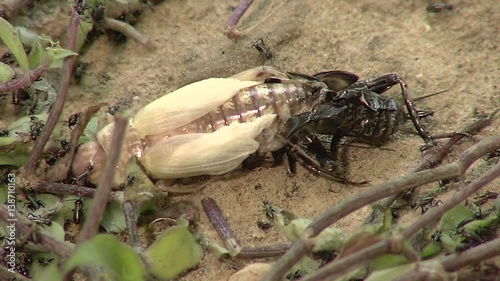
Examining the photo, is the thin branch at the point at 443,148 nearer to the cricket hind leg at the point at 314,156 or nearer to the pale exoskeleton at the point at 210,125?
the cricket hind leg at the point at 314,156

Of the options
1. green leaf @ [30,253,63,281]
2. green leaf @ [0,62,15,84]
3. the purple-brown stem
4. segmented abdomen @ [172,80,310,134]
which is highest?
green leaf @ [0,62,15,84]

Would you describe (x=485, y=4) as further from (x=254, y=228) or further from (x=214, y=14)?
(x=254, y=228)

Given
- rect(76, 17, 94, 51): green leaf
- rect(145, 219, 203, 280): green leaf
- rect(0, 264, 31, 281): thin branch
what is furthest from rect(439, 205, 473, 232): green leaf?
rect(76, 17, 94, 51): green leaf

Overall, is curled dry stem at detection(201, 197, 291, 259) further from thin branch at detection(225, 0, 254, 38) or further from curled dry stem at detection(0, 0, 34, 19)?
curled dry stem at detection(0, 0, 34, 19)

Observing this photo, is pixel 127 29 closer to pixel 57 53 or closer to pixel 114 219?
pixel 57 53

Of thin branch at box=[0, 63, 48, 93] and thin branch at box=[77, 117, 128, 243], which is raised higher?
thin branch at box=[77, 117, 128, 243]

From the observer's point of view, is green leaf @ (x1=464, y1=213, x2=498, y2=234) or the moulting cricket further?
the moulting cricket

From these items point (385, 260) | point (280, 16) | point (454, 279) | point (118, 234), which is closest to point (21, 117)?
point (118, 234)
